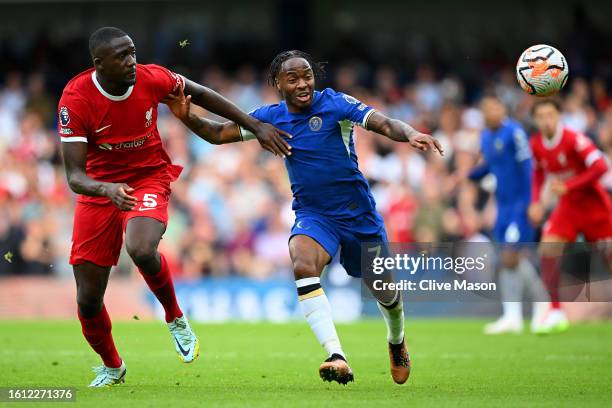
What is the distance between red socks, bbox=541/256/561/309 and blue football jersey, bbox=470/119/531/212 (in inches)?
40.4

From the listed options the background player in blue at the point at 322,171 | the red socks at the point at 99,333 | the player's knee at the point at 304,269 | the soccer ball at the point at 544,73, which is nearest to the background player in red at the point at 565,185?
the soccer ball at the point at 544,73

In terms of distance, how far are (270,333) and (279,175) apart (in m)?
5.48

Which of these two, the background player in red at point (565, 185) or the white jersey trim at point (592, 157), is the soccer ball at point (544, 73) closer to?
the background player in red at point (565, 185)

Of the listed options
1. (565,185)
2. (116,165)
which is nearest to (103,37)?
(116,165)

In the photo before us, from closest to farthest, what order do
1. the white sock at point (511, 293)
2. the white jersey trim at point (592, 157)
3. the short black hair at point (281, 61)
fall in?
the short black hair at point (281, 61) < the white jersey trim at point (592, 157) < the white sock at point (511, 293)

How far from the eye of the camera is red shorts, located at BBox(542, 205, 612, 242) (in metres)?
14.8

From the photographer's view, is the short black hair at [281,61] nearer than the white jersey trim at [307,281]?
No

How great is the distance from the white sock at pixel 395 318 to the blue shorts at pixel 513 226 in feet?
20.6

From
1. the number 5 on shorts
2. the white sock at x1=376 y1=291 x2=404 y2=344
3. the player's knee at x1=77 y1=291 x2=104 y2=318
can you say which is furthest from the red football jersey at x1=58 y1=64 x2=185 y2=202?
the white sock at x1=376 y1=291 x2=404 y2=344

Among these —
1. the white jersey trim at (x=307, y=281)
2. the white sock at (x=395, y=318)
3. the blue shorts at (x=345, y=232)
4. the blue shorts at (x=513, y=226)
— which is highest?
the blue shorts at (x=345, y=232)

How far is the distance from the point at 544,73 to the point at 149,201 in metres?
3.89

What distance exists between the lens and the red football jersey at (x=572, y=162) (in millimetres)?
14438

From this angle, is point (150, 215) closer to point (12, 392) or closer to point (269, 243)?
point (12, 392)

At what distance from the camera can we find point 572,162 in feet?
47.9
